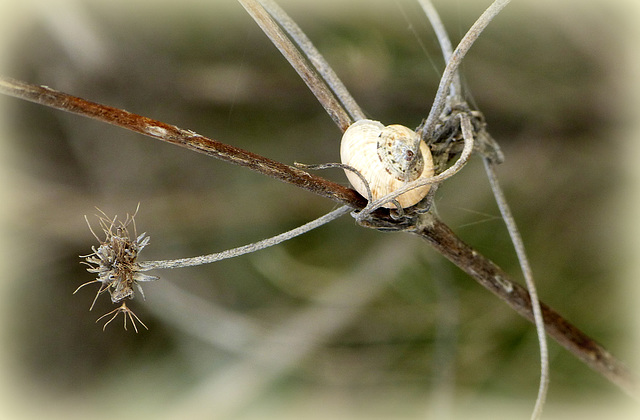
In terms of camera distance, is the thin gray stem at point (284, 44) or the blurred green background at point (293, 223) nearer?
the thin gray stem at point (284, 44)

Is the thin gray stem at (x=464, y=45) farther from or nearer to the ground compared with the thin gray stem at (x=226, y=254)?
farther from the ground

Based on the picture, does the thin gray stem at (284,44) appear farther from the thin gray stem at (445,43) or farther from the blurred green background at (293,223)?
the blurred green background at (293,223)

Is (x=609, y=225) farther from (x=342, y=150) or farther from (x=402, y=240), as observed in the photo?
(x=342, y=150)

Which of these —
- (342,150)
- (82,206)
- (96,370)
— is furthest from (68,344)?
(342,150)

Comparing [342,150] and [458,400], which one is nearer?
[342,150]

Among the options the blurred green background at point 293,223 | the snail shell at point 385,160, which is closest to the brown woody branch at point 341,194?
the snail shell at point 385,160

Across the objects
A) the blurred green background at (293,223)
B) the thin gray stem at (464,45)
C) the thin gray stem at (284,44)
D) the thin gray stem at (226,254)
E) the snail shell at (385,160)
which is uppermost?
the blurred green background at (293,223)
